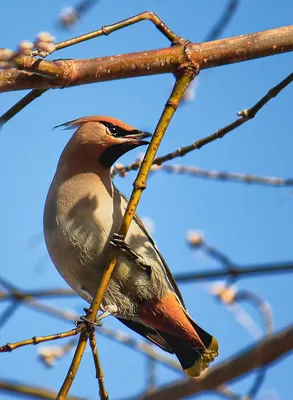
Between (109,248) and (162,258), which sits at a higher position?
(162,258)

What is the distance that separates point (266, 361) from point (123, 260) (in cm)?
285

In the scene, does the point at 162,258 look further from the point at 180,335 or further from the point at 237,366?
the point at 237,366

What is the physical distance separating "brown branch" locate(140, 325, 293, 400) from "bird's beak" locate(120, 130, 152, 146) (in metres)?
3.04

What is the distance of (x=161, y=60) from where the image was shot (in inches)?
129

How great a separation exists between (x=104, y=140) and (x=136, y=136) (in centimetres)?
26

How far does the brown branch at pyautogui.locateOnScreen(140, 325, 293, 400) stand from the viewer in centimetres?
124

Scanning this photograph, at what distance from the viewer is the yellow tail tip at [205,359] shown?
4.43 m

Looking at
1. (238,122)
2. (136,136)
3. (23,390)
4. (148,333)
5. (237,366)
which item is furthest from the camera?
(148,333)

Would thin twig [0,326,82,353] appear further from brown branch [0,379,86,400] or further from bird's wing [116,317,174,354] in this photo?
bird's wing [116,317,174,354]

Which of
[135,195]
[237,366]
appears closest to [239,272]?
[135,195]

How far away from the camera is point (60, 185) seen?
429 cm

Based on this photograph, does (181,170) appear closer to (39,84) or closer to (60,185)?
(60,185)

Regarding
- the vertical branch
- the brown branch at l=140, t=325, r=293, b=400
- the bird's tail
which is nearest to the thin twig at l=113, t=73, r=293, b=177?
the vertical branch

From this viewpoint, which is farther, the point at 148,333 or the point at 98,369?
the point at 148,333
